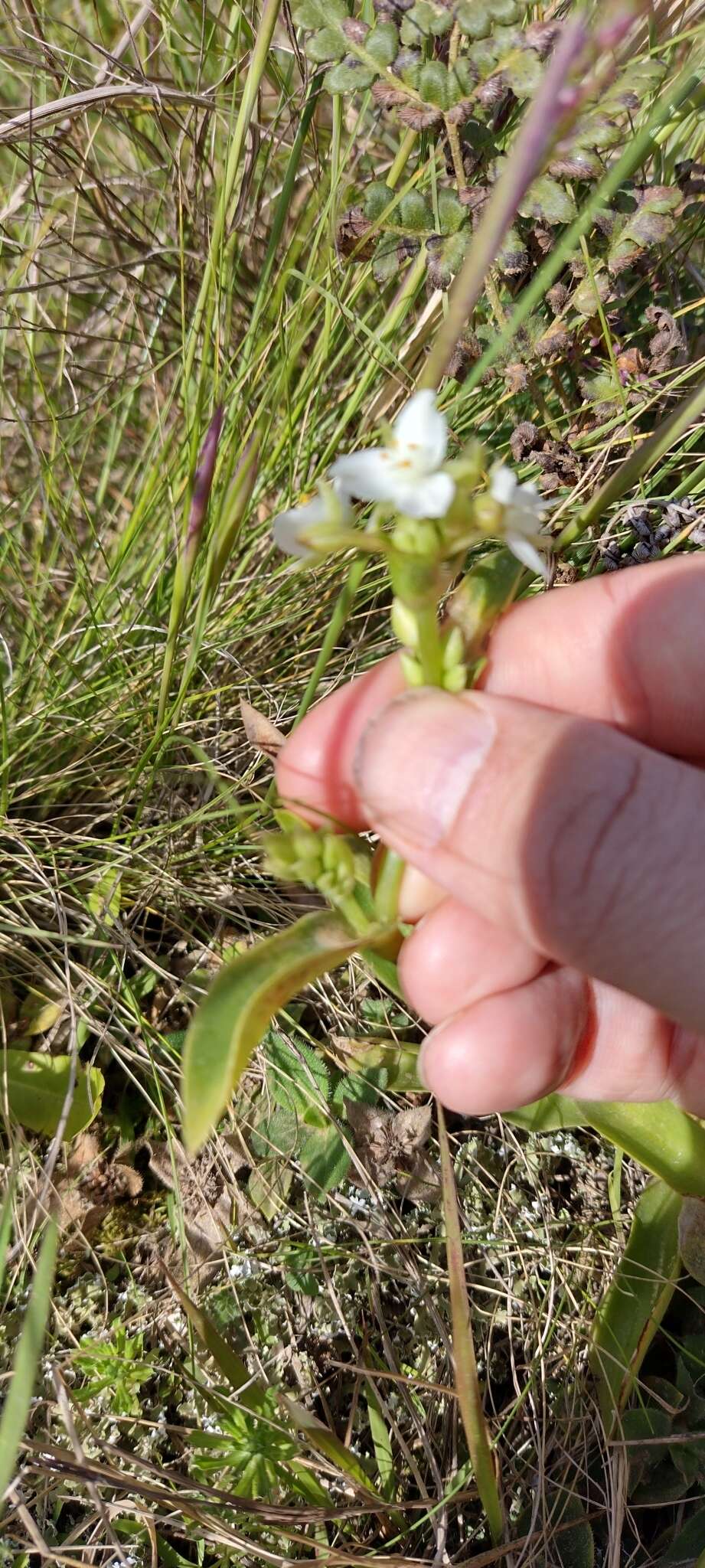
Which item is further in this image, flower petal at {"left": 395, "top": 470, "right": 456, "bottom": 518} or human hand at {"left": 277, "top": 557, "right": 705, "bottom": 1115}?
human hand at {"left": 277, "top": 557, "right": 705, "bottom": 1115}

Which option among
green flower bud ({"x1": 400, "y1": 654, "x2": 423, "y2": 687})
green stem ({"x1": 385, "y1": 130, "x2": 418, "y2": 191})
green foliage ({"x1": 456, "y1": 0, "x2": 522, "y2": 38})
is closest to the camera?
green flower bud ({"x1": 400, "y1": 654, "x2": 423, "y2": 687})

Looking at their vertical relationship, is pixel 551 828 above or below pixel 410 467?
below

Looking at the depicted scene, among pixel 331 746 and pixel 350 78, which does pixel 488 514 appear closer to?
pixel 331 746

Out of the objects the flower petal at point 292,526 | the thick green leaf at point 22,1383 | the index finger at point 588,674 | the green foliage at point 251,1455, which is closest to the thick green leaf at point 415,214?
the index finger at point 588,674

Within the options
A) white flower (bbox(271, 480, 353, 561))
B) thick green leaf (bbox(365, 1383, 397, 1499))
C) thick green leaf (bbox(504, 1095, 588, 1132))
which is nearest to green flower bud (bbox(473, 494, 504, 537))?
white flower (bbox(271, 480, 353, 561))

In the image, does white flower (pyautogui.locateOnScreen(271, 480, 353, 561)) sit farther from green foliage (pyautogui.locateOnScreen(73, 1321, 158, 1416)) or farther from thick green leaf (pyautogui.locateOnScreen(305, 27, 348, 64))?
green foliage (pyautogui.locateOnScreen(73, 1321, 158, 1416))

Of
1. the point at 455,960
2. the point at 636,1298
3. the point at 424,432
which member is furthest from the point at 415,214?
the point at 636,1298

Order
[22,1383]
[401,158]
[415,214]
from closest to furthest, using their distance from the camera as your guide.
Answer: [22,1383] → [415,214] → [401,158]
